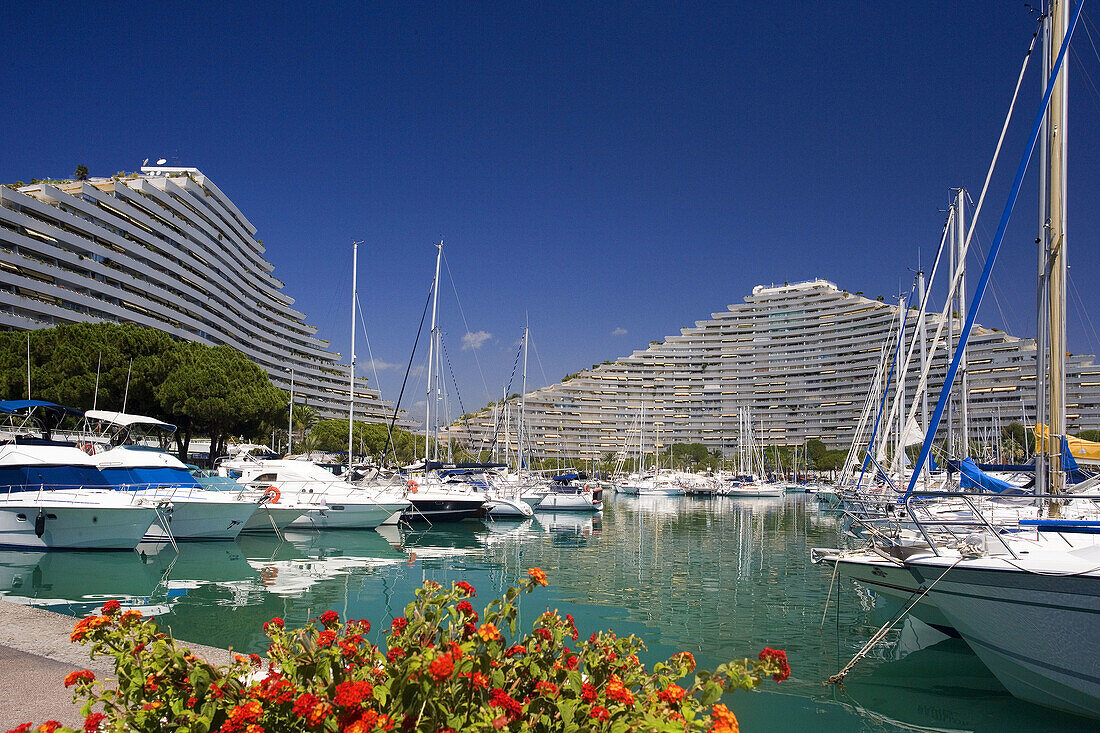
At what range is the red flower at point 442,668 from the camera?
305 centimetres

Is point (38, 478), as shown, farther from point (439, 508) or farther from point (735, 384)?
point (735, 384)

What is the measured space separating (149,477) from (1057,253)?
78.6 ft

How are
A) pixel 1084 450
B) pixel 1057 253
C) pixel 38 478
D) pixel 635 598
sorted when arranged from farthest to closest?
pixel 38 478
pixel 635 598
pixel 1084 450
pixel 1057 253

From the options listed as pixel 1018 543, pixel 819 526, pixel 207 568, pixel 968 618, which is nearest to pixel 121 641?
pixel 968 618

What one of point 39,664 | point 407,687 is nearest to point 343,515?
point 39,664

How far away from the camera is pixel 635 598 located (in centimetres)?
1611

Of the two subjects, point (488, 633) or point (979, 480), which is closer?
point (488, 633)

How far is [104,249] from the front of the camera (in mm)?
69062

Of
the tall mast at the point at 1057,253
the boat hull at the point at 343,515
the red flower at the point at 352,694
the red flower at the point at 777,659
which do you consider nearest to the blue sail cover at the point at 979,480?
the tall mast at the point at 1057,253

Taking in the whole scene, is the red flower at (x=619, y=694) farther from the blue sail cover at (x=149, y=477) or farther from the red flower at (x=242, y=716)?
the blue sail cover at (x=149, y=477)

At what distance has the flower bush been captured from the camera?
10.3 ft

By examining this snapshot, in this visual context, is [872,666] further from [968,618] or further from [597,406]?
[597,406]

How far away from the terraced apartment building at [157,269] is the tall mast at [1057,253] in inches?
2554

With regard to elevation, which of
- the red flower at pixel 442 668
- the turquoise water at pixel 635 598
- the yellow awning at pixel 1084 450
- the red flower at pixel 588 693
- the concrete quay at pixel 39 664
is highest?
the yellow awning at pixel 1084 450
